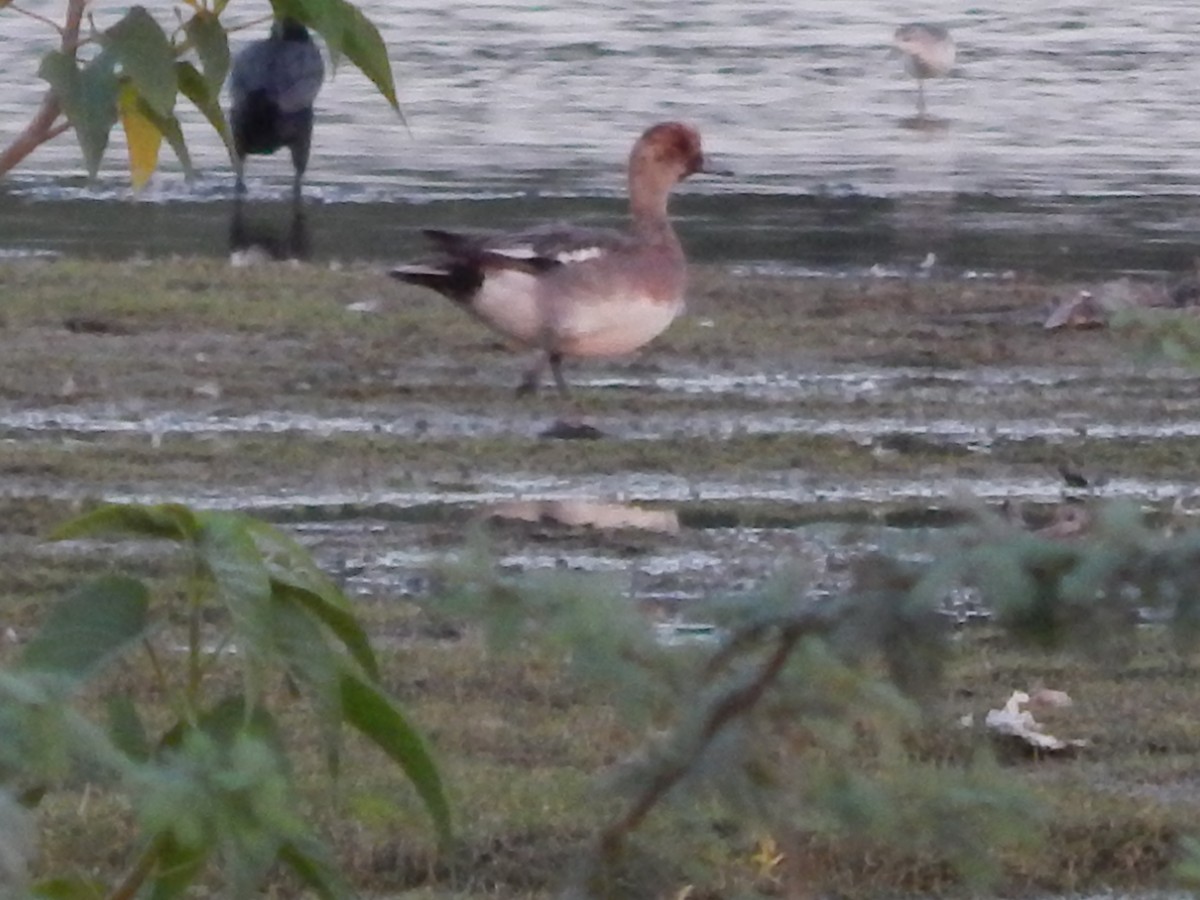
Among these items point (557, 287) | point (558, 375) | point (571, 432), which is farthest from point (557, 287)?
point (571, 432)

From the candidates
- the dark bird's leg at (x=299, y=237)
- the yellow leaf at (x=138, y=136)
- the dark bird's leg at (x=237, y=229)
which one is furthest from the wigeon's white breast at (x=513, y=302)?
the yellow leaf at (x=138, y=136)

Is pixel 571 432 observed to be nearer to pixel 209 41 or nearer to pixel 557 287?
pixel 557 287

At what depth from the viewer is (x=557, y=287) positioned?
8164 mm

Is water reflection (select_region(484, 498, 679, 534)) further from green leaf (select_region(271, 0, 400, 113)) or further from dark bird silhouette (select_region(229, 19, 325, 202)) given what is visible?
dark bird silhouette (select_region(229, 19, 325, 202))

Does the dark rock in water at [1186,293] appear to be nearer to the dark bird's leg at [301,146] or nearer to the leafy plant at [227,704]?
the dark bird's leg at [301,146]

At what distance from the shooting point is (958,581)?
1443mm

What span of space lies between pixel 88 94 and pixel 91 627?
420mm

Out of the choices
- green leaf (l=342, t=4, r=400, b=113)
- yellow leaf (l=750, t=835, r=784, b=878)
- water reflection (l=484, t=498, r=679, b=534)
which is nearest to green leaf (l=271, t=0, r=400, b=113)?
green leaf (l=342, t=4, r=400, b=113)

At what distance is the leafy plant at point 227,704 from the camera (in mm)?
1747

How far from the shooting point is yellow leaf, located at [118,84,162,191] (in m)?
2.22

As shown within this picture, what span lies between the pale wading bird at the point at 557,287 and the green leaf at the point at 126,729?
6.00 m

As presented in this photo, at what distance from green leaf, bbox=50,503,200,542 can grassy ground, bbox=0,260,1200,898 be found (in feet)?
1.20

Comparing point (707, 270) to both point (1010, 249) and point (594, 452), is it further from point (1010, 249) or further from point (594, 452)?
point (594, 452)

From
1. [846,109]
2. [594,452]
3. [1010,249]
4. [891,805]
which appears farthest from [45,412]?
[846,109]
